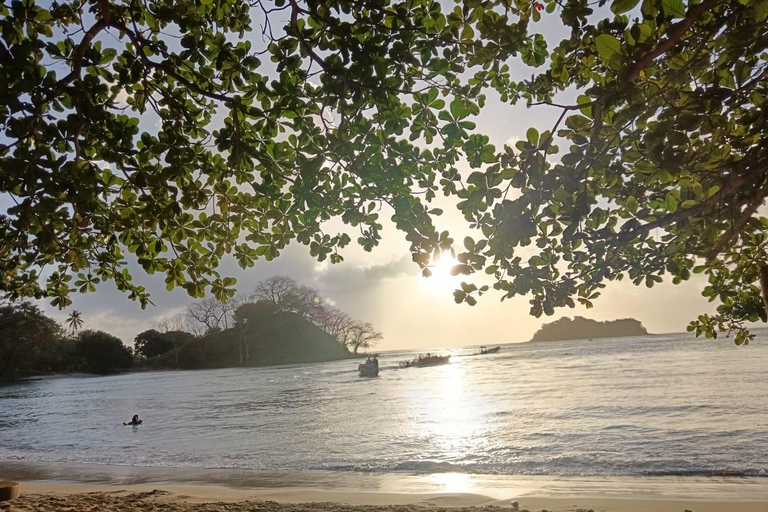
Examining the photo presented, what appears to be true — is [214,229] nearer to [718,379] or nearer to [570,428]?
[570,428]

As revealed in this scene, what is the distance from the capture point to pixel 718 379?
101 ft

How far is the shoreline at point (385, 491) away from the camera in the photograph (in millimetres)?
8805

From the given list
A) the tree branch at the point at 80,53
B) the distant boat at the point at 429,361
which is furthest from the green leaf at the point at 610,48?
the distant boat at the point at 429,361

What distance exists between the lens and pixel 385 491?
10906 millimetres

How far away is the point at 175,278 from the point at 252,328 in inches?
4282

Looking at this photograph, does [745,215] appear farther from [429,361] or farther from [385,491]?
[429,361]

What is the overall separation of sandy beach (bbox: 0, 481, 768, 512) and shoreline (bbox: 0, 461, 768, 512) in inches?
0.8

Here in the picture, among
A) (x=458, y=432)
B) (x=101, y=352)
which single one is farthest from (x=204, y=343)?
(x=458, y=432)

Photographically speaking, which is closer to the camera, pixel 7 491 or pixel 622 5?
pixel 622 5

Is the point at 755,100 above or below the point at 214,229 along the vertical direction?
above

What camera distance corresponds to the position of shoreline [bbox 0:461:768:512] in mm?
8805

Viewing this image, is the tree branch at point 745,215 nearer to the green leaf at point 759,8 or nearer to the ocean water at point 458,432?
the green leaf at point 759,8

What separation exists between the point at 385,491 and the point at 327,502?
84.1 inches

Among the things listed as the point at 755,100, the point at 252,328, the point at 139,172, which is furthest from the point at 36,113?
the point at 252,328
